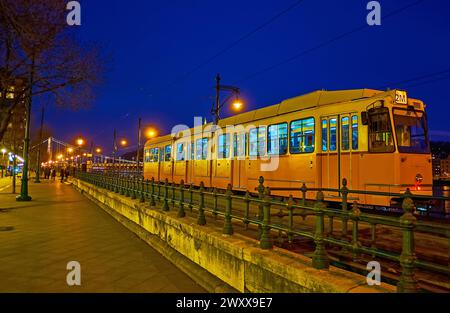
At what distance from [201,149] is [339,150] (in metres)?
9.41

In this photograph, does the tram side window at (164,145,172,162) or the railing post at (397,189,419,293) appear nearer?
the railing post at (397,189,419,293)

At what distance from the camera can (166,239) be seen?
8344 mm

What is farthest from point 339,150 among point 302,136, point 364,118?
point 302,136

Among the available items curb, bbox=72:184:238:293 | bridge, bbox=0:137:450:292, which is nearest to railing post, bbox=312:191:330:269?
bridge, bbox=0:137:450:292

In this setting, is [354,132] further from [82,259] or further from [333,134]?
[82,259]

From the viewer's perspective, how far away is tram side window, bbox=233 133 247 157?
15377 millimetres

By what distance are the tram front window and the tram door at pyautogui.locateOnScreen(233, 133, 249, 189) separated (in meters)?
6.27

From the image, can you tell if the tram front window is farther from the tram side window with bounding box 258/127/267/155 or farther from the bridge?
the tram side window with bounding box 258/127/267/155

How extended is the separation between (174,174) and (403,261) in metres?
19.7

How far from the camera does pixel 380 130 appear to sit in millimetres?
10188

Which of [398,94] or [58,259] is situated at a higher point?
[398,94]

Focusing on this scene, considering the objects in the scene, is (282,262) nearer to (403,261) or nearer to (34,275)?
(403,261)
